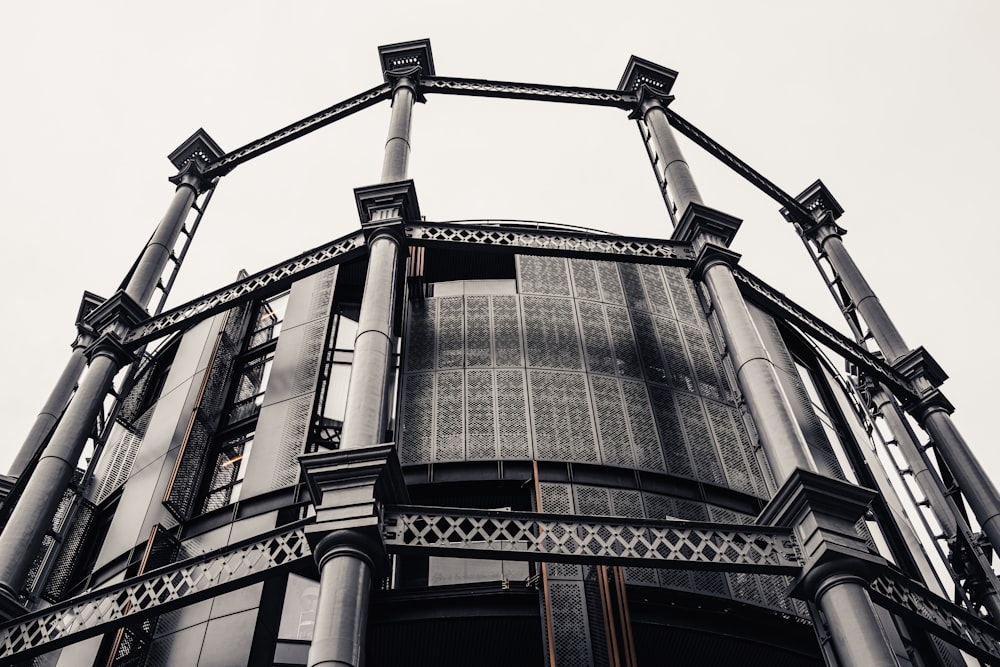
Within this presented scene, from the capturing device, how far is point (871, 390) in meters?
22.5

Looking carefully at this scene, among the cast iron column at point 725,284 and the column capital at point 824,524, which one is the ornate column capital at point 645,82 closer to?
the cast iron column at point 725,284

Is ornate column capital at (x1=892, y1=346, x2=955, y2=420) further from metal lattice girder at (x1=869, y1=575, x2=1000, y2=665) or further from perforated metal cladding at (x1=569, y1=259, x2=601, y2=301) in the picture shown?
metal lattice girder at (x1=869, y1=575, x2=1000, y2=665)

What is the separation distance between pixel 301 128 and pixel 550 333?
28.9ft

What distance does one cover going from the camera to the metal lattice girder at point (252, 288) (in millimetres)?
16625

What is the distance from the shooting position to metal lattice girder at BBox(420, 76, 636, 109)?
71.8 ft

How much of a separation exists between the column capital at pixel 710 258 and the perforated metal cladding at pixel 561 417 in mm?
3535

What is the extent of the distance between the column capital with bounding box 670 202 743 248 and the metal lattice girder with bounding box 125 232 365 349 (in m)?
6.09

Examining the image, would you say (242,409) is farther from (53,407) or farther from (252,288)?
(53,407)

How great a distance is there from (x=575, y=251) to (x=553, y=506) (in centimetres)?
477

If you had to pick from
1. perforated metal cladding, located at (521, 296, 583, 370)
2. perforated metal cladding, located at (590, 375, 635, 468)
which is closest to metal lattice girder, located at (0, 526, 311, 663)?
perforated metal cladding, located at (590, 375, 635, 468)

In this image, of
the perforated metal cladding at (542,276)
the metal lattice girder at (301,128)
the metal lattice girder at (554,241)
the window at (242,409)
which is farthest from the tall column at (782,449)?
the window at (242,409)

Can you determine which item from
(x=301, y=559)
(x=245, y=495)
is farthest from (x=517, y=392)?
(x=301, y=559)

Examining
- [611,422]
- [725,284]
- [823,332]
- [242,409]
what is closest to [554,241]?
[725,284]

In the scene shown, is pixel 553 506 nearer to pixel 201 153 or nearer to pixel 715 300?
pixel 715 300
